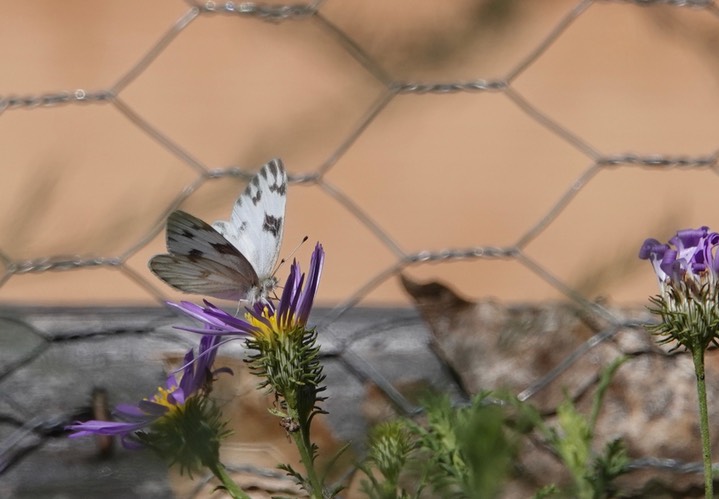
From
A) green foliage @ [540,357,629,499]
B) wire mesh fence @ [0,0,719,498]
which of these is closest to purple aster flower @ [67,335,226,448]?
green foliage @ [540,357,629,499]

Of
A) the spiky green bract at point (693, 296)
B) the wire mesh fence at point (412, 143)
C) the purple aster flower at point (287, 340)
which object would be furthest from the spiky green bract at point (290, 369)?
the wire mesh fence at point (412, 143)

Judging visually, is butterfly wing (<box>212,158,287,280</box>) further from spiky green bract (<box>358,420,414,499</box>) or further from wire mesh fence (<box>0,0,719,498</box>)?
wire mesh fence (<box>0,0,719,498</box>)

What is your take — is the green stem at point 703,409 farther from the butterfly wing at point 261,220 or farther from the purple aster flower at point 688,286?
the butterfly wing at point 261,220

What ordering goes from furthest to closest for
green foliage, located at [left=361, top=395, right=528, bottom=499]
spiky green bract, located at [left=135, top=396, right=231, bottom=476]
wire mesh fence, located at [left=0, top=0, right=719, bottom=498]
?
1. wire mesh fence, located at [left=0, top=0, right=719, bottom=498]
2. spiky green bract, located at [left=135, top=396, right=231, bottom=476]
3. green foliage, located at [left=361, top=395, right=528, bottom=499]

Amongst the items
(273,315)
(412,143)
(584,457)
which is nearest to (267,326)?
(273,315)

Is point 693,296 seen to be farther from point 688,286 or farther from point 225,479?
point 225,479

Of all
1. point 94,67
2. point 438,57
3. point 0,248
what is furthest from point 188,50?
point 438,57

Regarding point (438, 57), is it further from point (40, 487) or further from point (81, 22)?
point (81, 22)
